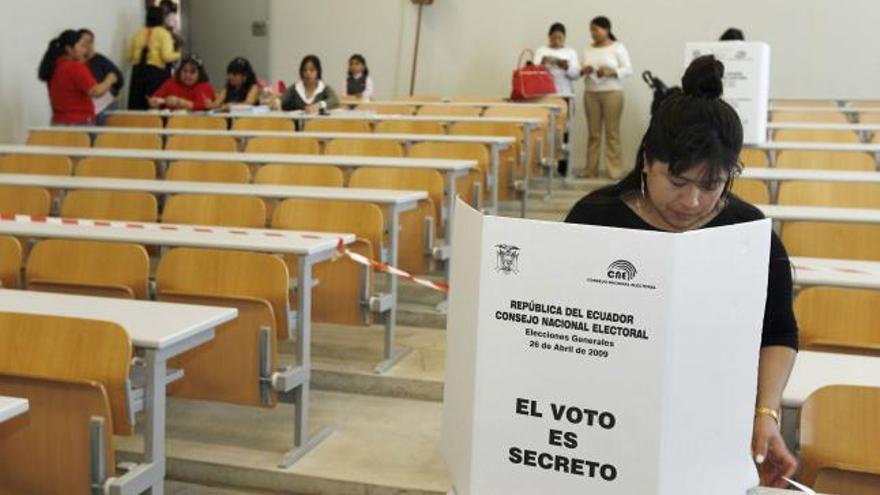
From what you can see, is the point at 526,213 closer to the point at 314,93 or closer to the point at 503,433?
the point at 314,93

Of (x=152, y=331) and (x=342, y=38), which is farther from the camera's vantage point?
(x=342, y=38)

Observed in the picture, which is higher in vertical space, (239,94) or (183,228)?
(239,94)

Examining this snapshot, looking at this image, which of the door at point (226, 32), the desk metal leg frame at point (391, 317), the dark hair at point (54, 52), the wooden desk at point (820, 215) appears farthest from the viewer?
the door at point (226, 32)

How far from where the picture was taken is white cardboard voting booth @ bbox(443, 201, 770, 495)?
4.77 ft

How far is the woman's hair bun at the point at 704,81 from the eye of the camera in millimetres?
1953

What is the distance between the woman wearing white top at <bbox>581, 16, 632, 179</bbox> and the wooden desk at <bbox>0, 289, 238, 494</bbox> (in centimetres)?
764

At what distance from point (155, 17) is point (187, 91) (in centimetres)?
141

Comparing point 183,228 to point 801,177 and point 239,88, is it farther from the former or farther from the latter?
point 239,88

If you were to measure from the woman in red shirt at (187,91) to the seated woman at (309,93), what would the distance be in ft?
2.49

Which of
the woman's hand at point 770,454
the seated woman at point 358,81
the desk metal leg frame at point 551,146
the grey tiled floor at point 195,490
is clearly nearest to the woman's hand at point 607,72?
the desk metal leg frame at point 551,146

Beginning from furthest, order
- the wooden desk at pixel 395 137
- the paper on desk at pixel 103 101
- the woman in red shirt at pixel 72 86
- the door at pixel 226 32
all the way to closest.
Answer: the door at pixel 226 32
the paper on desk at pixel 103 101
the woman in red shirt at pixel 72 86
the wooden desk at pixel 395 137

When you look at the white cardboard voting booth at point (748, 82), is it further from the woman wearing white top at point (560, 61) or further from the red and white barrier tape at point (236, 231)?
the woman wearing white top at point (560, 61)

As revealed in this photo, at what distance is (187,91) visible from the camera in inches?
366

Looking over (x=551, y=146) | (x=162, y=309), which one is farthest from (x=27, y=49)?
(x=162, y=309)
